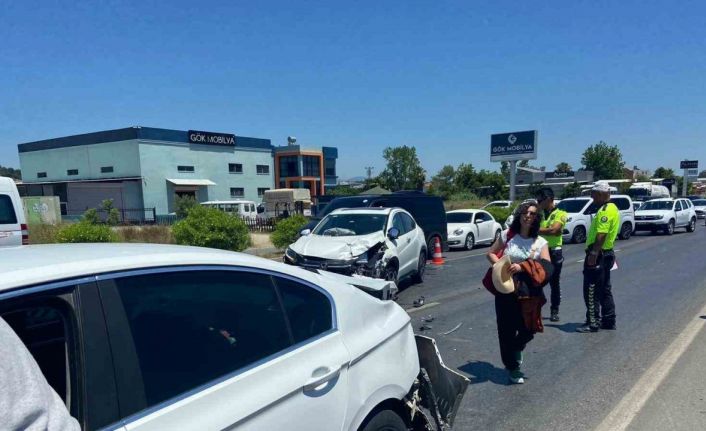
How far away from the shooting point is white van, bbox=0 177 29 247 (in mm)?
9758

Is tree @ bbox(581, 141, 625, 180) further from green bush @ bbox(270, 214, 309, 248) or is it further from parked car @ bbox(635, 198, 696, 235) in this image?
green bush @ bbox(270, 214, 309, 248)

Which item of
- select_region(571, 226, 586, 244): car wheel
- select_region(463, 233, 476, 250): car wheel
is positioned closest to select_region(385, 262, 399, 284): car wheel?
select_region(463, 233, 476, 250): car wheel

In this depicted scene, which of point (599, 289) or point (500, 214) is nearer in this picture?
point (599, 289)

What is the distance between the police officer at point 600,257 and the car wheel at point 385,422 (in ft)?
14.1

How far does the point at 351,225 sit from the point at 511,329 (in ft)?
18.2

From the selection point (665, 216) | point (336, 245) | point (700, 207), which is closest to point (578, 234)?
point (665, 216)

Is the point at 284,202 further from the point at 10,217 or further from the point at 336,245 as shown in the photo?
the point at 336,245

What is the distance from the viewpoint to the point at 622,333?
6020 millimetres

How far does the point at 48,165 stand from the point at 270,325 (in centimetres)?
5129

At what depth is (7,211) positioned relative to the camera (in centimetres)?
991

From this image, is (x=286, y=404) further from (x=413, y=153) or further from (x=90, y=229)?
(x=413, y=153)

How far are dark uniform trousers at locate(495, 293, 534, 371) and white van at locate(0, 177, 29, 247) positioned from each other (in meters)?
10.3

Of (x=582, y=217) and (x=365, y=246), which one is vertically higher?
(x=365, y=246)

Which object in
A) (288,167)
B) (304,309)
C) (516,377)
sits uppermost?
(288,167)
